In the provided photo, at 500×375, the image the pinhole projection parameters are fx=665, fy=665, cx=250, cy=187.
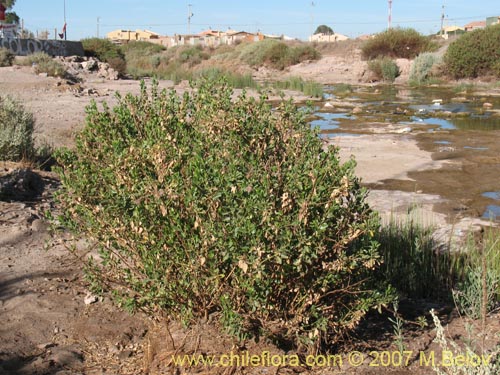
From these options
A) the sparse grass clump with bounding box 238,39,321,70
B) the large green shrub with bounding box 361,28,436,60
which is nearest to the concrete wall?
the sparse grass clump with bounding box 238,39,321,70

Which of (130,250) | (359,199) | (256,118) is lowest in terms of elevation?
(130,250)

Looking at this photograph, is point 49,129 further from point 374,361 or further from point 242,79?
point 242,79

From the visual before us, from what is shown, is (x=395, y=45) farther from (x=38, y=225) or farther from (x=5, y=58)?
(x=38, y=225)

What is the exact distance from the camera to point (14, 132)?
785 centimetres

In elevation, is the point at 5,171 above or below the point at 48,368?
above

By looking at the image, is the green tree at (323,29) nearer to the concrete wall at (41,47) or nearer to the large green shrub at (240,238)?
the concrete wall at (41,47)

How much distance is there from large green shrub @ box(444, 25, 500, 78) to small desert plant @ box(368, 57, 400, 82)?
9.04 ft

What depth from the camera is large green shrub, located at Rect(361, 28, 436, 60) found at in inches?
1737

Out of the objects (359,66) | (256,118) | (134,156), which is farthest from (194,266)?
(359,66)

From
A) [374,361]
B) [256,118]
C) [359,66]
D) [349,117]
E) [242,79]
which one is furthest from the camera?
[359,66]

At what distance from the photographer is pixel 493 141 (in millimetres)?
13734

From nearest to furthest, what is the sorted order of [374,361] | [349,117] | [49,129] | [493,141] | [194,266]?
[194,266] < [374,361] < [49,129] < [493,141] < [349,117]

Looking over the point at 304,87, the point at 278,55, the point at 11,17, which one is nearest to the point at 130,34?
the point at 11,17

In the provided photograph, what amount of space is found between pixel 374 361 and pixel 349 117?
613 inches
